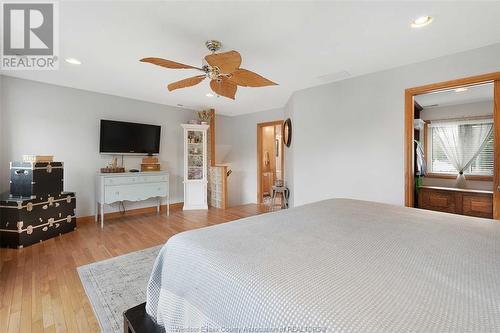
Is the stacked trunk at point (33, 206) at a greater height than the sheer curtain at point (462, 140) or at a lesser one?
lesser

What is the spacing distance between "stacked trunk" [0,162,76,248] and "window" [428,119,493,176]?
609 cm

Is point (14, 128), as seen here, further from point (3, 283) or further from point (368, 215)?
point (368, 215)

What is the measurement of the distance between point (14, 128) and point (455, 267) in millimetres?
4875

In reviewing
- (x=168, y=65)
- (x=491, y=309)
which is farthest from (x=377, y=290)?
(x=168, y=65)

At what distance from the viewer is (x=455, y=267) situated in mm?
820

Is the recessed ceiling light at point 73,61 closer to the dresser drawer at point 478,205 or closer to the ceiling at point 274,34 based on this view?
the ceiling at point 274,34

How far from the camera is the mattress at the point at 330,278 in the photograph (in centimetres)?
57

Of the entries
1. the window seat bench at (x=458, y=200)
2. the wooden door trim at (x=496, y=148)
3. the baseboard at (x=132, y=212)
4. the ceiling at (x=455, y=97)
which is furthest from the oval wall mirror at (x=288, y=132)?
the baseboard at (x=132, y=212)

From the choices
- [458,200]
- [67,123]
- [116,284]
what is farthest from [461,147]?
[67,123]

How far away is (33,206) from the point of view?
282cm

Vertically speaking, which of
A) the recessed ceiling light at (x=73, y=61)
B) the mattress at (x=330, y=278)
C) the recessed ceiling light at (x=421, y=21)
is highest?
the recessed ceiling light at (x=73, y=61)

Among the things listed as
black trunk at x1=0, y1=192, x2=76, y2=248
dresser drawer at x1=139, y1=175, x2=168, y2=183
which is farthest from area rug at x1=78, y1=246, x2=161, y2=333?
dresser drawer at x1=139, y1=175, x2=168, y2=183

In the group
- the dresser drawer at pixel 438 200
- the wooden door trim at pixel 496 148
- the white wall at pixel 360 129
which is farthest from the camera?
the dresser drawer at pixel 438 200

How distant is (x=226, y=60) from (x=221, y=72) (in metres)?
0.25
